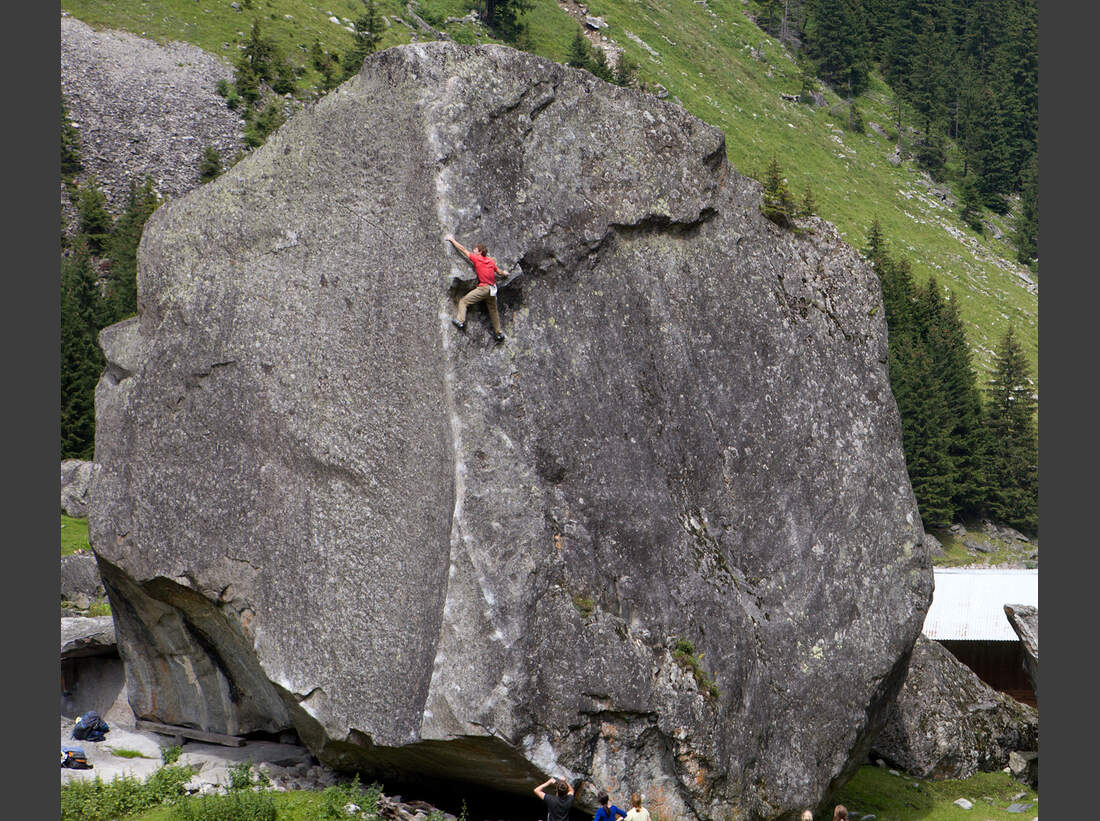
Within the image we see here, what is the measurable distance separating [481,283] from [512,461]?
3.14 metres

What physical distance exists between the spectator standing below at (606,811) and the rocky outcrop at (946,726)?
10449mm

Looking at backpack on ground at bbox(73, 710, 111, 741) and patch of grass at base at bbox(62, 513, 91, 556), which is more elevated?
backpack on ground at bbox(73, 710, 111, 741)

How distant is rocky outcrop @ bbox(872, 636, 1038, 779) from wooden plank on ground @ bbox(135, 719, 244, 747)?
15257 millimetres

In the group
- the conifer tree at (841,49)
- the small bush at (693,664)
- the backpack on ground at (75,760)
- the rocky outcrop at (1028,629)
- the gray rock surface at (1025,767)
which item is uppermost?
the conifer tree at (841,49)

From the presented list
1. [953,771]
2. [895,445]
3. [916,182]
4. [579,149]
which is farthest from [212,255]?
[916,182]

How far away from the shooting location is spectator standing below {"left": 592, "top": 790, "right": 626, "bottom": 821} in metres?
17.8

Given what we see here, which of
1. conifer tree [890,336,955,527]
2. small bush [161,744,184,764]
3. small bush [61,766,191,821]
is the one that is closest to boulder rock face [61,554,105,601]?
small bush [161,744,184,764]

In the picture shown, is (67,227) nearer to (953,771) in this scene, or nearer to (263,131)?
(263,131)

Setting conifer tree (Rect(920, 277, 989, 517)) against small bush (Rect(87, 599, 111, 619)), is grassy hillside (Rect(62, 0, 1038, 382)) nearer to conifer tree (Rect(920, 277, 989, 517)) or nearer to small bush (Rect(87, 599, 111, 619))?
conifer tree (Rect(920, 277, 989, 517))

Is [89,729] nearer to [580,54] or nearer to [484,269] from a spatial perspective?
[484,269]

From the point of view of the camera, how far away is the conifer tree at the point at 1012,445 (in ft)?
226

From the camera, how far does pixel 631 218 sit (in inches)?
850

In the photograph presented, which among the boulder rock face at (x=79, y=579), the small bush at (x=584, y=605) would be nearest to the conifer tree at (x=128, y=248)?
the boulder rock face at (x=79, y=579)

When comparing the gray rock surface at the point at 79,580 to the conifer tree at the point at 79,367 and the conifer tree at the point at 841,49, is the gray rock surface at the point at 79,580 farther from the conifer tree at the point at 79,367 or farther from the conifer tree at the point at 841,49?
the conifer tree at the point at 841,49
